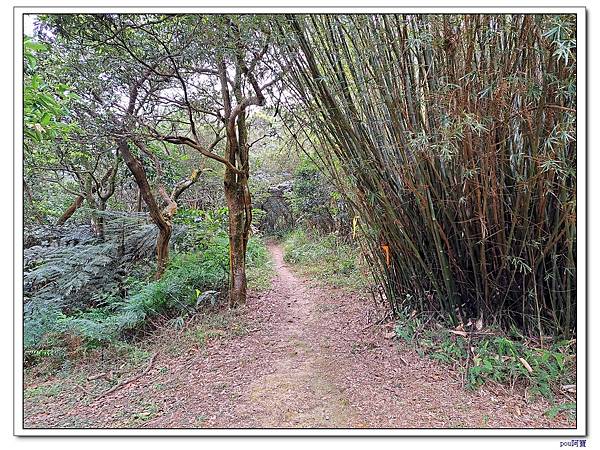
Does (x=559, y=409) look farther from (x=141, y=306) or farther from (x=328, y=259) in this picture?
(x=328, y=259)

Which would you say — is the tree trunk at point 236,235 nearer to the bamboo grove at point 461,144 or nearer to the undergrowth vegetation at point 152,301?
the undergrowth vegetation at point 152,301

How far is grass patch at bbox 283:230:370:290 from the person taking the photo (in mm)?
3195

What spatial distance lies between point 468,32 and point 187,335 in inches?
93.7

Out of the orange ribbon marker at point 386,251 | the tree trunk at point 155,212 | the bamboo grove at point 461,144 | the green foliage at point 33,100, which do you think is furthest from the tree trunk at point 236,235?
the green foliage at point 33,100

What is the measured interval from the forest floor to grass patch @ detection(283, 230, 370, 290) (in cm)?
68

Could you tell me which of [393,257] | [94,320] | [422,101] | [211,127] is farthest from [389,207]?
[94,320]

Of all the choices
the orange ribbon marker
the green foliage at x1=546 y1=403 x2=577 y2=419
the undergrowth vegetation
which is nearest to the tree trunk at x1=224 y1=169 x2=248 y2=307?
the undergrowth vegetation

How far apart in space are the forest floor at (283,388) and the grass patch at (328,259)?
0.68m

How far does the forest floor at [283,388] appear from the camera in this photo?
128cm

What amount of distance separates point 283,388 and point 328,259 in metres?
2.71

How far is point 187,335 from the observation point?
243cm
